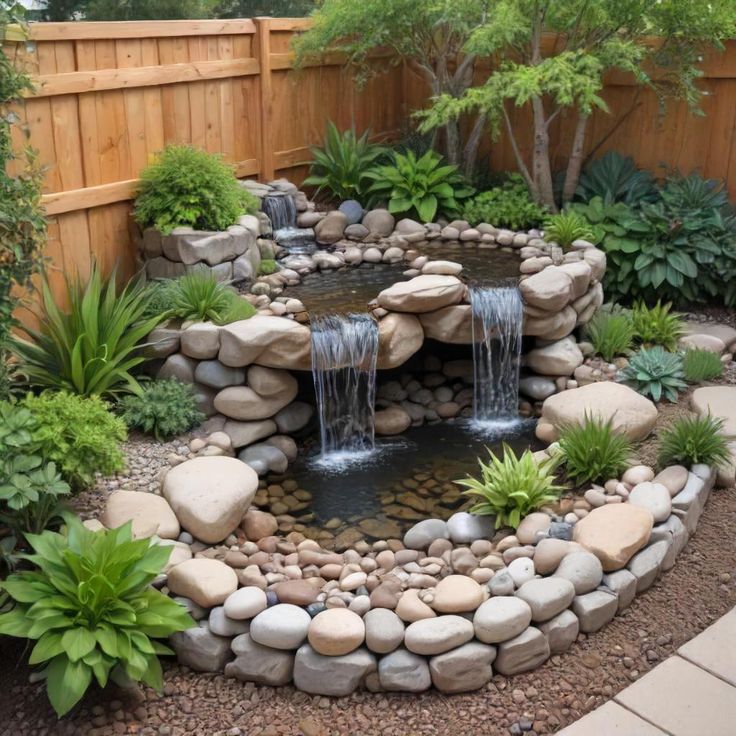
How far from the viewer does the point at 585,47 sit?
8.55 m

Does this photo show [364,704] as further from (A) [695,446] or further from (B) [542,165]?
(B) [542,165]

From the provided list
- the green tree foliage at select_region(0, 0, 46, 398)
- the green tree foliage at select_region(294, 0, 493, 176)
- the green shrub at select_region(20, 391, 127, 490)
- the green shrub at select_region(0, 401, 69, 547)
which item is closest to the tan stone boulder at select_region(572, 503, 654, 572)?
the green shrub at select_region(20, 391, 127, 490)

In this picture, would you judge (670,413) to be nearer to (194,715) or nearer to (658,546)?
(658,546)

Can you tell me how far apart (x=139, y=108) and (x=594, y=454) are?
174 inches

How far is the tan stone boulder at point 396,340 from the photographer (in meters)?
6.92

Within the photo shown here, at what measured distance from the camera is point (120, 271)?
7.49m

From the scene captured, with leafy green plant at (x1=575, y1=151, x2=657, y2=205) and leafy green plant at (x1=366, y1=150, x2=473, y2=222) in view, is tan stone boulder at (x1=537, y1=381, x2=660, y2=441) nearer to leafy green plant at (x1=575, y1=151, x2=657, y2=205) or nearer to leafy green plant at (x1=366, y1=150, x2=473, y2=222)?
leafy green plant at (x1=575, y1=151, x2=657, y2=205)

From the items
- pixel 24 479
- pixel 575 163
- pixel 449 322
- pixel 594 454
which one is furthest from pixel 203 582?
pixel 575 163

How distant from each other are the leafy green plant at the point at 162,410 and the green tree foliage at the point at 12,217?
3.67 feet

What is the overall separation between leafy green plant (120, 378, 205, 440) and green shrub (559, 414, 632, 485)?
8.07ft

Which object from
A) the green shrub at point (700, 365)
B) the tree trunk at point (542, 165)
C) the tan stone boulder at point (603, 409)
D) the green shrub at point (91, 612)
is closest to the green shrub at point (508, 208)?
the tree trunk at point (542, 165)

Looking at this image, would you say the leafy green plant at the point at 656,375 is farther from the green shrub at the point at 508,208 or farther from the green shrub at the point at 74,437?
the green shrub at the point at 74,437

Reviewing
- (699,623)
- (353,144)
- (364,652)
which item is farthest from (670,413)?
(353,144)

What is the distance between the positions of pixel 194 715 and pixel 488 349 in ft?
12.9
